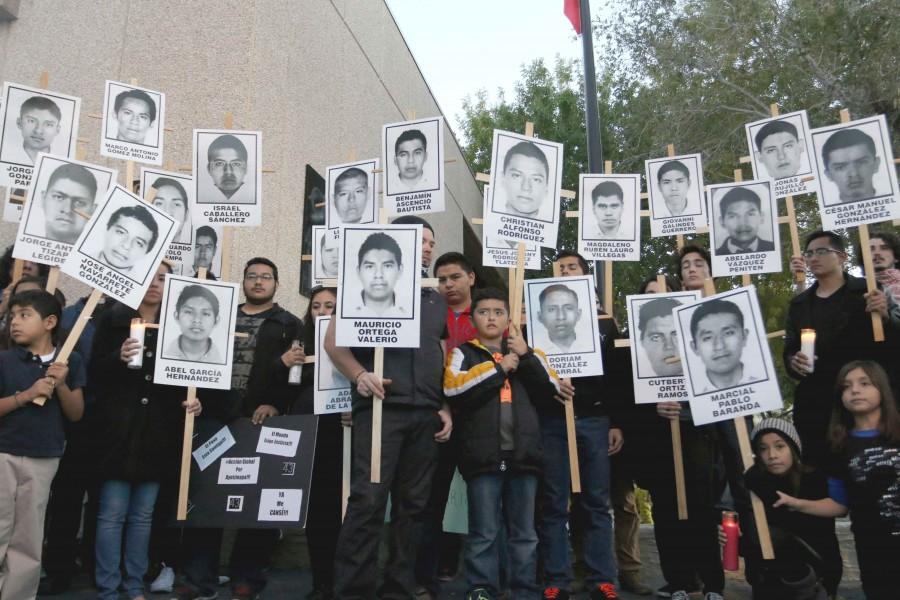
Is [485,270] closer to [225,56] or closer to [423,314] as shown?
[225,56]

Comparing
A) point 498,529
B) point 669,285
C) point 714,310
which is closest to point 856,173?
point 669,285

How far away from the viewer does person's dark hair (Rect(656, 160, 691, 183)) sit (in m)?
6.90

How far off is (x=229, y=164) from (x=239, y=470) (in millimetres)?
2301

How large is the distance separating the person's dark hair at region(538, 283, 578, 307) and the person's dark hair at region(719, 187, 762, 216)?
1.42 metres

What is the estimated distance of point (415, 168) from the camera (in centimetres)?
604

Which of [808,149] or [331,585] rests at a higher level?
[808,149]

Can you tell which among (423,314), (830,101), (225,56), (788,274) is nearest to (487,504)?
(423,314)

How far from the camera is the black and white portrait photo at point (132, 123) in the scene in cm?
620

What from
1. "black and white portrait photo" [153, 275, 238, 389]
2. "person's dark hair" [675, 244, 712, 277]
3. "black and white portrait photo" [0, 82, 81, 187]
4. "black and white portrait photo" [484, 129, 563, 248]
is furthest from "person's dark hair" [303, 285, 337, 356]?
Result: "person's dark hair" [675, 244, 712, 277]

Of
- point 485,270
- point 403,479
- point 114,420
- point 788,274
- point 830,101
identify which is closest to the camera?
point 403,479

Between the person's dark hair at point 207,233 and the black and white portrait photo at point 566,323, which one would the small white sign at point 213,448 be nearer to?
the black and white portrait photo at point 566,323

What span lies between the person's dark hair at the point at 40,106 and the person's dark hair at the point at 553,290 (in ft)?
12.2

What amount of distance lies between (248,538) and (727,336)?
10.1ft

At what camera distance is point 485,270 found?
17703mm
